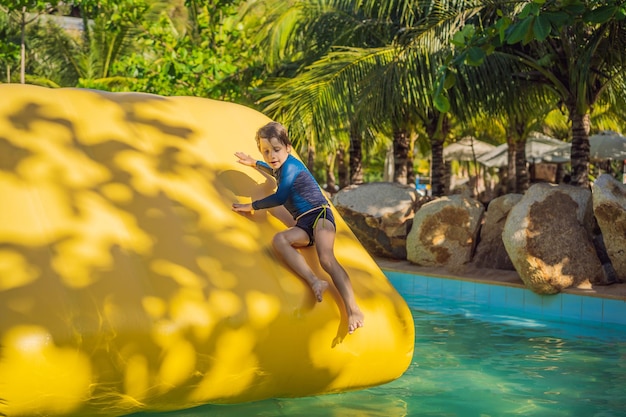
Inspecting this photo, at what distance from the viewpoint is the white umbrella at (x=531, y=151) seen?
79.5 ft

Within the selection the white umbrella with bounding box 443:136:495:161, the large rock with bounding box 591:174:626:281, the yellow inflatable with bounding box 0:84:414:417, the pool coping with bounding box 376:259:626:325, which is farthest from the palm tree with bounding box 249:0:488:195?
the white umbrella with bounding box 443:136:495:161

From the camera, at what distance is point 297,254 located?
474cm

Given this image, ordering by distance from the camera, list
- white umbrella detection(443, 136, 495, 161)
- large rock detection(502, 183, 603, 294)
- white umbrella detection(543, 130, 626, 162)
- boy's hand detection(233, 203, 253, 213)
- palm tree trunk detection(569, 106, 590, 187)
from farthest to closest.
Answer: white umbrella detection(443, 136, 495, 161)
white umbrella detection(543, 130, 626, 162)
palm tree trunk detection(569, 106, 590, 187)
large rock detection(502, 183, 603, 294)
boy's hand detection(233, 203, 253, 213)

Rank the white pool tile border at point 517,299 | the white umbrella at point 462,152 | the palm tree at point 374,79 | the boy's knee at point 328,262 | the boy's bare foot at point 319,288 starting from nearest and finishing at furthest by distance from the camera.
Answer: the boy's bare foot at point 319,288 → the boy's knee at point 328,262 → the white pool tile border at point 517,299 → the palm tree at point 374,79 → the white umbrella at point 462,152

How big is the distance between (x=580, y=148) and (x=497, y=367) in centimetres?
668

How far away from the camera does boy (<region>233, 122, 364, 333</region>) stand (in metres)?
4.70

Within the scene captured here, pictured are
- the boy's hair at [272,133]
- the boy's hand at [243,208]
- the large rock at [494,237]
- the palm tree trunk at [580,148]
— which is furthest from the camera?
the palm tree trunk at [580,148]

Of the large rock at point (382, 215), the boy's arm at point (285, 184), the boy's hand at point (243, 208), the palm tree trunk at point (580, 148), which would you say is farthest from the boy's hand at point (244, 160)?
the palm tree trunk at point (580, 148)

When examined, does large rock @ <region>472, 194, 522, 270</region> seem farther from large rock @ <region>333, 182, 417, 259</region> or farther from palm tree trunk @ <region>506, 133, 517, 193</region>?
palm tree trunk @ <region>506, 133, 517, 193</region>

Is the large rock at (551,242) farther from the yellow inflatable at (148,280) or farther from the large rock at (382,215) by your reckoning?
the yellow inflatable at (148,280)

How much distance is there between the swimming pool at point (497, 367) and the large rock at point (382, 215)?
7.22 ft

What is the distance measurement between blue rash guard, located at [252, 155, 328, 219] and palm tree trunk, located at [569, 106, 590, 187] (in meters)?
8.41

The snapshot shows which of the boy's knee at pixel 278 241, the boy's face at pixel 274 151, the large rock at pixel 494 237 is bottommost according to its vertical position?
the large rock at pixel 494 237

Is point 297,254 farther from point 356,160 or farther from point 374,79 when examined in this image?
point 356,160
